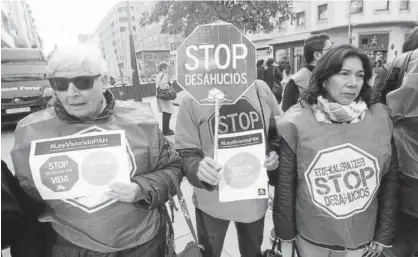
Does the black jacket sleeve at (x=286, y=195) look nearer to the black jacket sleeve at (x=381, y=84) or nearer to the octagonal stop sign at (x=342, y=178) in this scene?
the octagonal stop sign at (x=342, y=178)

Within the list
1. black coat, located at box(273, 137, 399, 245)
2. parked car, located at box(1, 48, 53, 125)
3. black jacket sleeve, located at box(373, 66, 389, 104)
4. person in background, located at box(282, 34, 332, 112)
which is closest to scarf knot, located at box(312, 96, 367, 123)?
black coat, located at box(273, 137, 399, 245)

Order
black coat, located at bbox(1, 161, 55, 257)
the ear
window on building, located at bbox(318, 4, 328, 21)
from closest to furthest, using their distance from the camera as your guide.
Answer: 1. black coat, located at bbox(1, 161, 55, 257)
2. the ear
3. window on building, located at bbox(318, 4, 328, 21)

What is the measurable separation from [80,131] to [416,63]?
1.92 meters

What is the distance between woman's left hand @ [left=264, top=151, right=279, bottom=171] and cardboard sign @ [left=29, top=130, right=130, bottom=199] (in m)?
0.69

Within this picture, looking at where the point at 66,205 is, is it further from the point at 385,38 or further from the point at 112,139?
the point at 385,38

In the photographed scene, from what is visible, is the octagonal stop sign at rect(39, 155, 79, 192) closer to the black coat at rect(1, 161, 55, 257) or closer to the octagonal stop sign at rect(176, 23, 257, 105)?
the black coat at rect(1, 161, 55, 257)

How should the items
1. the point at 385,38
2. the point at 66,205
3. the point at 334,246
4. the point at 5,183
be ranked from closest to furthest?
the point at 5,183
the point at 66,205
the point at 334,246
the point at 385,38

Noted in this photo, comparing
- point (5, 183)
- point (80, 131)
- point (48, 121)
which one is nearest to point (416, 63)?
point (80, 131)

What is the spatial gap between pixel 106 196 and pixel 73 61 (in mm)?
599

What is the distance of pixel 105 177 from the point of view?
1173 millimetres

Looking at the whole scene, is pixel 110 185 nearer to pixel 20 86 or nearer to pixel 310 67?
pixel 310 67

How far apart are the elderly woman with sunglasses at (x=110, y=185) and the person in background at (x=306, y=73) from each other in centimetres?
165

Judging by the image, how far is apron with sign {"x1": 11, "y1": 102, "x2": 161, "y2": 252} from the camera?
1.15m

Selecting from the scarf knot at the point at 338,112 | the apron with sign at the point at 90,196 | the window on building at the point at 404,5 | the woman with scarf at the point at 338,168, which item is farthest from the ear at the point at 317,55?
the window on building at the point at 404,5
